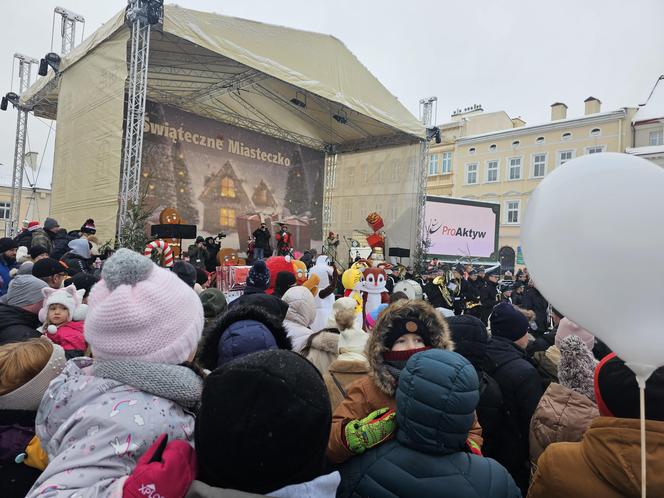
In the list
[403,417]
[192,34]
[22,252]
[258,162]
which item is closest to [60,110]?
[192,34]

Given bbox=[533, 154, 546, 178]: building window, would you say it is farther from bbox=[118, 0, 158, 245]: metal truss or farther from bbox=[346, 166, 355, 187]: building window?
bbox=[118, 0, 158, 245]: metal truss

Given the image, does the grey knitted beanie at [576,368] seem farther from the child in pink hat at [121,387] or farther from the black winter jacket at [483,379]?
the child in pink hat at [121,387]

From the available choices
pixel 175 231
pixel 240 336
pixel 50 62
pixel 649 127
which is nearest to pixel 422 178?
pixel 175 231

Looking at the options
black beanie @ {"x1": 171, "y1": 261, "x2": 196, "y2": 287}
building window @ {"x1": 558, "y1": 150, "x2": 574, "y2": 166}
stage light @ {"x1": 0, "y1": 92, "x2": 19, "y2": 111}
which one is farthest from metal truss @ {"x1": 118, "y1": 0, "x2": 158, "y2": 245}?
building window @ {"x1": 558, "y1": 150, "x2": 574, "y2": 166}

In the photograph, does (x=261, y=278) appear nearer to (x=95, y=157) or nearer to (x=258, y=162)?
(x=95, y=157)

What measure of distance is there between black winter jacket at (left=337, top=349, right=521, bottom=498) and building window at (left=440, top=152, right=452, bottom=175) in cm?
3301

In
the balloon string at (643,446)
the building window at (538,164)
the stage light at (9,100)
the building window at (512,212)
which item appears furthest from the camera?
the building window at (512,212)

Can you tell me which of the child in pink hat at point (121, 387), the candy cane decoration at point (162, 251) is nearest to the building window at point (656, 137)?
the candy cane decoration at point (162, 251)

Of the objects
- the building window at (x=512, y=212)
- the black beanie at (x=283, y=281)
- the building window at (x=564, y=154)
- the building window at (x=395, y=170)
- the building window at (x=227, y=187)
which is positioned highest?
the building window at (x=564, y=154)

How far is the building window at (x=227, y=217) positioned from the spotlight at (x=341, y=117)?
190 inches

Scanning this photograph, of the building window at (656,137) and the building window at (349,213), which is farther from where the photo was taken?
the building window at (656,137)

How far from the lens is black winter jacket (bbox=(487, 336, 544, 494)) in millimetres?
2074

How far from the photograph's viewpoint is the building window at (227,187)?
49.0 ft

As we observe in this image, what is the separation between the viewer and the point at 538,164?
28547 mm
